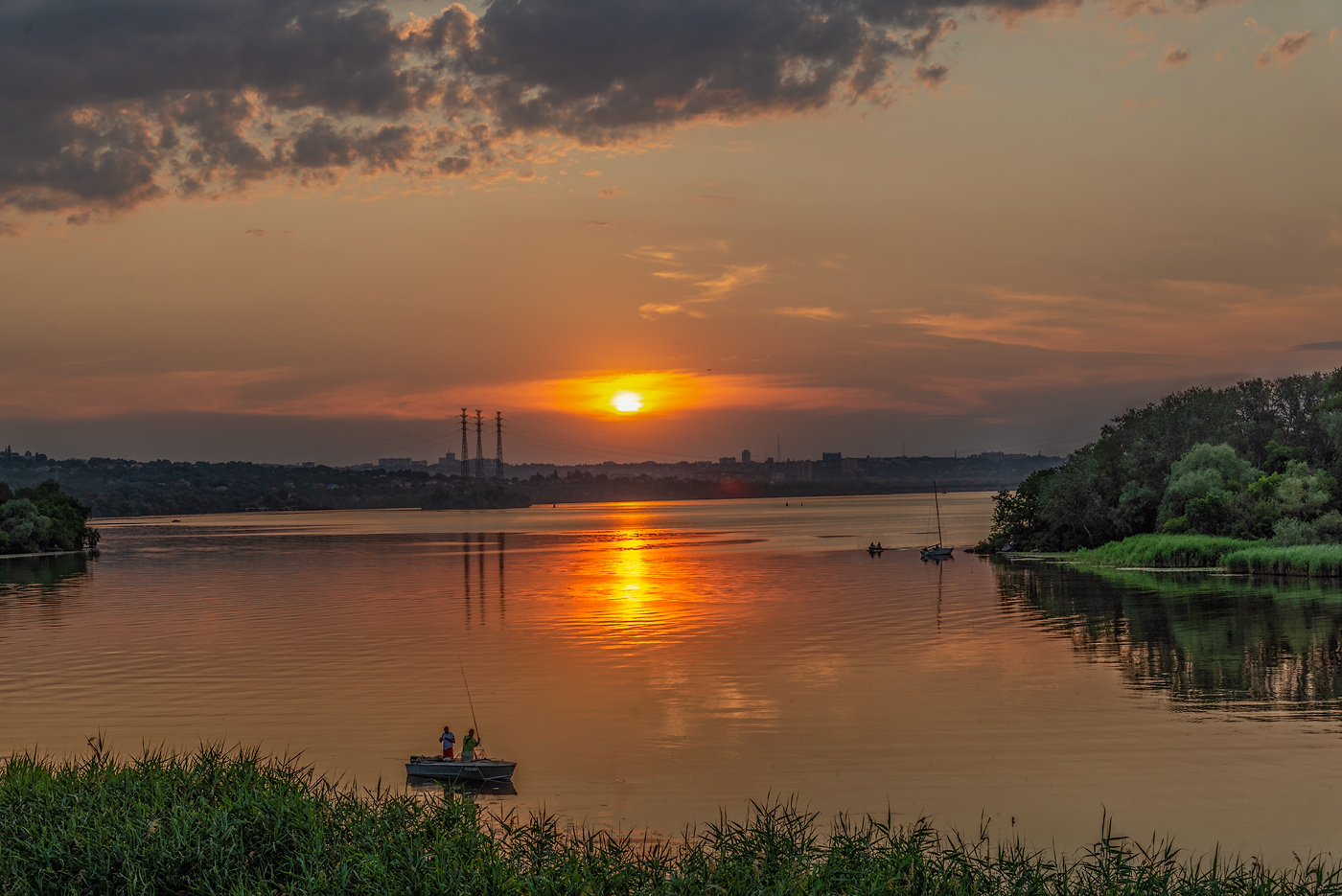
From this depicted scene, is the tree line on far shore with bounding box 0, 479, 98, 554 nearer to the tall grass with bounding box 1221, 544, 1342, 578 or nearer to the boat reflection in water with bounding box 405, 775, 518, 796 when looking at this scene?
the boat reflection in water with bounding box 405, 775, 518, 796

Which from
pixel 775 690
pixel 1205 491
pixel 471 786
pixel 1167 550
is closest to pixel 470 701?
pixel 775 690

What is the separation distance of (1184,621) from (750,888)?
50.0 metres

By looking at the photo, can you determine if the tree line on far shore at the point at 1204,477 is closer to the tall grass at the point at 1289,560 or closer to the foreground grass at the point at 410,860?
the tall grass at the point at 1289,560

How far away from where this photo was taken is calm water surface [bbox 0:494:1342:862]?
27.7 metres

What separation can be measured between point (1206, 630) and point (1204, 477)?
44244 millimetres

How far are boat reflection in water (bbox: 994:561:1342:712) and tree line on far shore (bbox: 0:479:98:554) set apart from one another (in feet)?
388

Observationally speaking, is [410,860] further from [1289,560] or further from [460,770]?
[1289,560]

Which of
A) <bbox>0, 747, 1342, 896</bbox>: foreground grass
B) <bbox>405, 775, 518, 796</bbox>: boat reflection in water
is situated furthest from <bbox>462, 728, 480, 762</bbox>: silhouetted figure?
<bbox>0, 747, 1342, 896</bbox>: foreground grass

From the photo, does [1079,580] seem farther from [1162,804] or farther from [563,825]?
[563,825]

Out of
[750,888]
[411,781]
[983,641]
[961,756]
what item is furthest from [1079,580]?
[750,888]

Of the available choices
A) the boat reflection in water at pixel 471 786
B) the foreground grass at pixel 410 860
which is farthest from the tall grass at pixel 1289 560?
the boat reflection in water at pixel 471 786

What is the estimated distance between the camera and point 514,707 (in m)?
40.3

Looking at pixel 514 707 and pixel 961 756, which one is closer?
pixel 961 756

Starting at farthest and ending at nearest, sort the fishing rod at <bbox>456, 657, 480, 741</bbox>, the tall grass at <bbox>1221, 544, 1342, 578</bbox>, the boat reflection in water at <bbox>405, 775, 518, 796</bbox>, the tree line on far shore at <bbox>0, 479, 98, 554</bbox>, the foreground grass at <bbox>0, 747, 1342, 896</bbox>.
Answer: the tree line on far shore at <bbox>0, 479, 98, 554</bbox> → the tall grass at <bbox>1221, 544, 1342, 578</bbox> → the fishing rod at <bbox>456, 657, 480, 741</bbox> → the boat reflection in water at <bbox>405, 775, 518, 796</bbox> → the foreground grass at <bbox>0, 747, 1342, 896</bbox>
